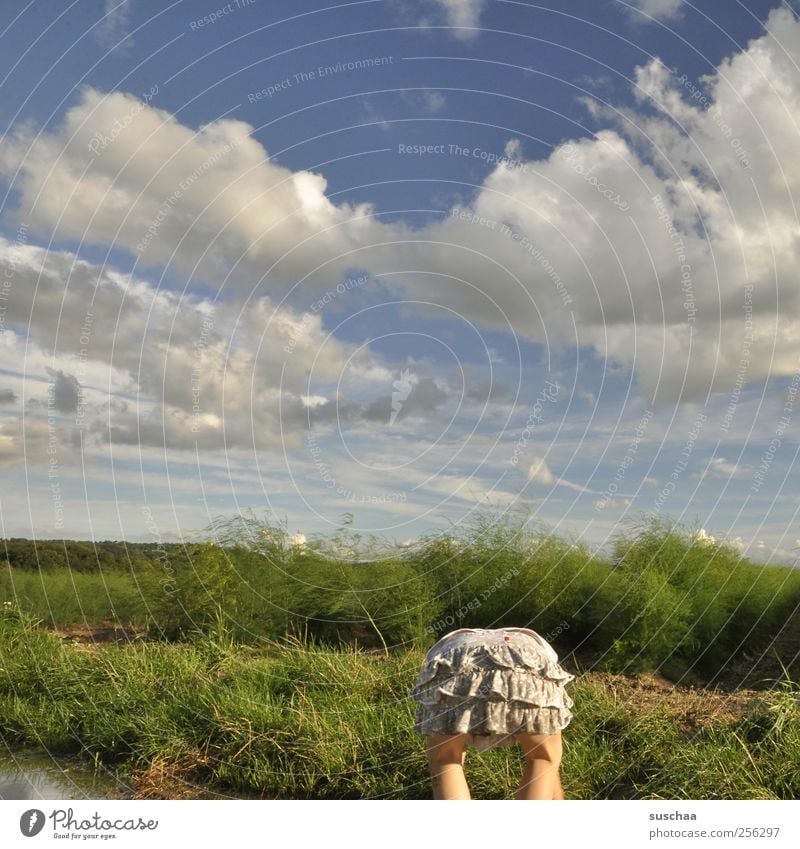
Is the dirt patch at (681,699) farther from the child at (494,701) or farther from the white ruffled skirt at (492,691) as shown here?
the white ruffled skirt at (492,691)

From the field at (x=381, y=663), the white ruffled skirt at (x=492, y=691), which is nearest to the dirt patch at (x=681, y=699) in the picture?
the field at (x=381, y=663)

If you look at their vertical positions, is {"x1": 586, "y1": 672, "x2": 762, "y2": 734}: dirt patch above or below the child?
below

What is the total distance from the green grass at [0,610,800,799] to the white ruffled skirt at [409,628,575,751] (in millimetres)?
1112

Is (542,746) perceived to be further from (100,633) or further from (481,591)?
(100,633)

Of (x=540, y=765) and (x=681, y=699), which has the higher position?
(x=540, y=765)

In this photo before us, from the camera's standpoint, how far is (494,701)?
12.2ft

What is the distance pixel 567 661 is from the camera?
653 centimetres

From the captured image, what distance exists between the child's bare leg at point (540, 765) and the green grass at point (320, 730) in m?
0.79

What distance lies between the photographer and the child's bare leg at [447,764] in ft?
12.5

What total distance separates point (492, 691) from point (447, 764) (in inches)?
19.3

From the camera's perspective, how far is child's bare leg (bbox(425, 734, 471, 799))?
3.80 meters
